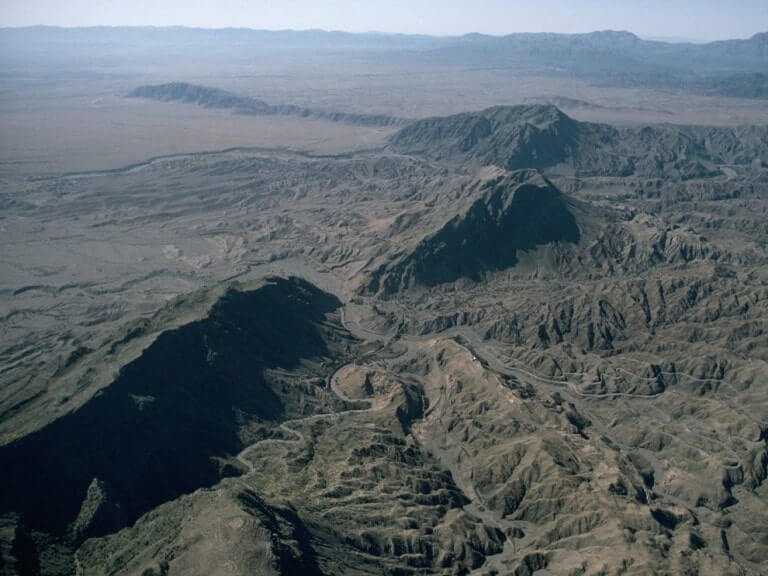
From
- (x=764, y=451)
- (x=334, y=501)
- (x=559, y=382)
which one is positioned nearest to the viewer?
(x=334, y=501)

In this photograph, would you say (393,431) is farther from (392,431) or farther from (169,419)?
(169,419)

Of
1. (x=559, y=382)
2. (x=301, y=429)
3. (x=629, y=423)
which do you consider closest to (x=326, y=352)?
(x=301, y=429)

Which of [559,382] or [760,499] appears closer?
[760,499]

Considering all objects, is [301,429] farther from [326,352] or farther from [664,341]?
[664,341]

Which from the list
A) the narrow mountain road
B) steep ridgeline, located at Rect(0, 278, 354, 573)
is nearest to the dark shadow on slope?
steep ridgeline, located at Rect(0, 278, 354, 573)

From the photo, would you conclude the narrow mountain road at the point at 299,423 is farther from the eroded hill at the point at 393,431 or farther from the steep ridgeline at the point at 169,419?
the steep ridgeline at the point at 169,419

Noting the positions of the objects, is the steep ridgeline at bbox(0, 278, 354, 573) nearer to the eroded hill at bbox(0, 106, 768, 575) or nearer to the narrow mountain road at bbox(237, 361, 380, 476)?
the eroded hill at bbox(0, 106, 768, 575)

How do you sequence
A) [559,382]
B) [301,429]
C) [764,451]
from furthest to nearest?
[559,382]
[301,429]
[764,451]

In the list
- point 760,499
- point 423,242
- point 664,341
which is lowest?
point 760,499
